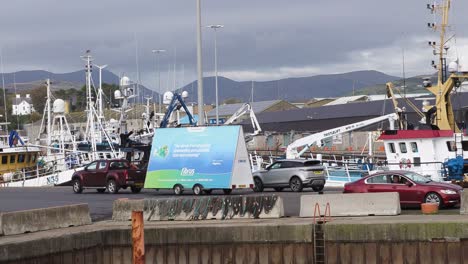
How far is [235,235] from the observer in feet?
69.0

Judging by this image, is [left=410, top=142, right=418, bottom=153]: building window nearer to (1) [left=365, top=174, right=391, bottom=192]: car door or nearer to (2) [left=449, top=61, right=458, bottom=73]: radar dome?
(2) [left=449, top=61, right=458, bottom=73]: radar dome

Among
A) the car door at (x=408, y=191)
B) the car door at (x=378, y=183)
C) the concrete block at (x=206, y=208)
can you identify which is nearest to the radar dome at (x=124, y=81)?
the car door at (x=378, y=183)

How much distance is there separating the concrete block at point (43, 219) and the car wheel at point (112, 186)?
18898mm

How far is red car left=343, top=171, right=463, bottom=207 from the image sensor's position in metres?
26.5

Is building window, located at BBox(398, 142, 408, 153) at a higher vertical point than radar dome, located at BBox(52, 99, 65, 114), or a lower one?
lower

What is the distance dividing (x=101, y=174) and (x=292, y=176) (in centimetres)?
1010

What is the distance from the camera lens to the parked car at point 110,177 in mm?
41875

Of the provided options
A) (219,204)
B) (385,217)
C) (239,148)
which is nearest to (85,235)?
(219,204)

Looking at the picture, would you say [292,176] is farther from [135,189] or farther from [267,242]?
[267,242]

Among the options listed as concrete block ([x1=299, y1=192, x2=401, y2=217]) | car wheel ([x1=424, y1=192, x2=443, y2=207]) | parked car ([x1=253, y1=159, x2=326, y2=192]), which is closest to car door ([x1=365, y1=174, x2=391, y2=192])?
car wheel ([x1=424, y1=192, x2=443, y2=207])

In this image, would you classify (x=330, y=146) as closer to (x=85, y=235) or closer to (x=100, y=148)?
(x=100, y=148)

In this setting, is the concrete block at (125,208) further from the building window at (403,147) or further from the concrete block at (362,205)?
the building window at (403,147)

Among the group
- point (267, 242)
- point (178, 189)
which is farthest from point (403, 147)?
point (267, 242)

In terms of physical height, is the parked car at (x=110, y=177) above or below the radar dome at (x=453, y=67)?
below
